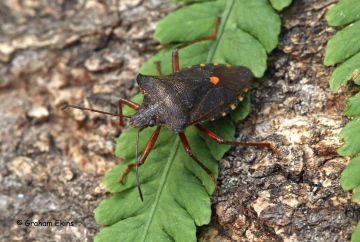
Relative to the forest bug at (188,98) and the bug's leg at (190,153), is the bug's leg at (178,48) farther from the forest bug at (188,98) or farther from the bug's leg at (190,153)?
the bug's leg at (190,153)

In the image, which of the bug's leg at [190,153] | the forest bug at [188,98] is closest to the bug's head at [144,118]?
the forest bug at [188,98]

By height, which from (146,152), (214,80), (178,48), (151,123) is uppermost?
(178,48)

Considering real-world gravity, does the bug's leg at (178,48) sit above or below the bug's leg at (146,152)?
above

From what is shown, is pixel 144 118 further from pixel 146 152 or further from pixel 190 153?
pixel 190 153

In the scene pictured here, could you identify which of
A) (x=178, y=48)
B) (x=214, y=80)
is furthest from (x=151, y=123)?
(x=178, y=48)

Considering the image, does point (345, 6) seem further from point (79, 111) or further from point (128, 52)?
point (79, 111)

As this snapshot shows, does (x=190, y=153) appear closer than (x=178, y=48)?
Yes

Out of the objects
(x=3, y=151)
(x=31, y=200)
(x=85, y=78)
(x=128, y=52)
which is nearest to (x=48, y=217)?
(x=31, y=200)

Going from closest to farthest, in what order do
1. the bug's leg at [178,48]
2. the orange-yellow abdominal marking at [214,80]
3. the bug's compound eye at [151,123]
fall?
1. the bug's compound eye at [151,123]
2. the orange-yellow abdominal marking at [214,80]
3. the bug's leg at [178,48]

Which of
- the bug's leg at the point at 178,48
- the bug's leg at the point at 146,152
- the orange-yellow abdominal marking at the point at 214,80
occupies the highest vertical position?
the bug's leg at the point at 178,48
